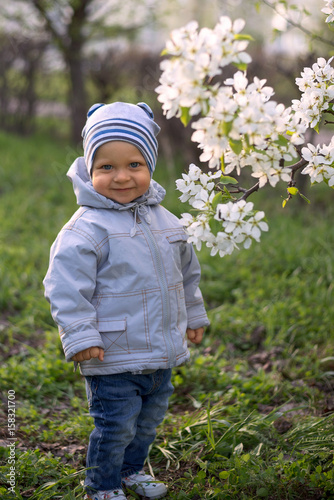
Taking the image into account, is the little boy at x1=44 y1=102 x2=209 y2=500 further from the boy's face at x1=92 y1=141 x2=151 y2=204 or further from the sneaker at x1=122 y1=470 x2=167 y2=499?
the sneaker at x1=122 y1=470 x2=167 y2=499

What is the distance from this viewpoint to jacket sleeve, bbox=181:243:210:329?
2.36m

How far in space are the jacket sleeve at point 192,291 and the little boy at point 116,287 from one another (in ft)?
0.56

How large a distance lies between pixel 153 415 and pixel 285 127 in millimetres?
1272

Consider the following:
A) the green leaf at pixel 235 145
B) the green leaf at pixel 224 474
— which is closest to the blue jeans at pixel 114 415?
the green leaf at pixel 224 474

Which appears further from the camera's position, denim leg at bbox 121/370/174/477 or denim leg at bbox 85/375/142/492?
denim leg at bbox 121/370/174/477

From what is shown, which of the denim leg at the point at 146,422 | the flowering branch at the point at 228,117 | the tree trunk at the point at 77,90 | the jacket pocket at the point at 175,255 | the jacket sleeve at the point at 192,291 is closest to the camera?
the flowering branch at the point at 228,117

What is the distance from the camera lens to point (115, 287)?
2.02 meters

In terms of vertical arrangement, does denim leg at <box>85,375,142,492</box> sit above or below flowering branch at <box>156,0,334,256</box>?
below

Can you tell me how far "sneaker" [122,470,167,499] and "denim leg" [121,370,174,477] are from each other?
3 centimetres

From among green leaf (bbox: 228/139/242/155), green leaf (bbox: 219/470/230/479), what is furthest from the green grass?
green leaf (bbox: 228/139/242/155)

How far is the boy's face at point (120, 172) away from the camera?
2.03 metres

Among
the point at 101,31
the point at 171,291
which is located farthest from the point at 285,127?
the point at 101,31

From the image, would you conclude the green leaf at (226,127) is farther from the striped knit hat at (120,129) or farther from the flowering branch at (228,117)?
the striped knit hat at (120,129)

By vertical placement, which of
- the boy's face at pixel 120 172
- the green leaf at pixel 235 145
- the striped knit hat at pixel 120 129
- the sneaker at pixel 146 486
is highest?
the striped knit hat at pixel 120 129
